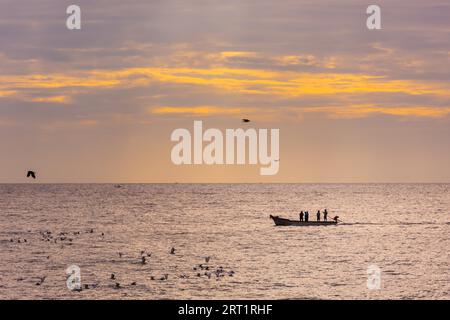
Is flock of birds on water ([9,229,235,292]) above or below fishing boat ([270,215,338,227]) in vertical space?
below

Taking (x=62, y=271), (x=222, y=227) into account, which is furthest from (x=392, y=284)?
(x=222, y=227)

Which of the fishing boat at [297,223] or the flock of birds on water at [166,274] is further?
the fishing boat at [297,223]

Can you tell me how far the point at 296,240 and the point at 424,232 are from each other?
24919 mm

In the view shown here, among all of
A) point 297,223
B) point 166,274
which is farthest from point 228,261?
point 297,223

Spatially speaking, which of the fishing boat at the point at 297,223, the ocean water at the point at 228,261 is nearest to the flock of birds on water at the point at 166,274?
the ocean water at the point at 228,261

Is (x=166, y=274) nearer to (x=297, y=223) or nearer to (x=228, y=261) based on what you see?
(x=228, y=261)

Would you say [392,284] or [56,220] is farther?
[56,220]

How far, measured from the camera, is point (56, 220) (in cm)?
12350

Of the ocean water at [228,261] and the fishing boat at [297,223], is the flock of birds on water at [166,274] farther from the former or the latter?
the fishing boat at [297,223]

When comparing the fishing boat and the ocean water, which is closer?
the ocean water

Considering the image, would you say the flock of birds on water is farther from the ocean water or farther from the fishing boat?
the fishing boat

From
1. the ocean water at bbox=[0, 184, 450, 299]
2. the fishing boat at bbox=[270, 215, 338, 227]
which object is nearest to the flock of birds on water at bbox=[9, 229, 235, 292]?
the ocean water at bbox=[0, 184, 450, 299]

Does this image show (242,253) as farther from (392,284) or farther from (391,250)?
(392,284)

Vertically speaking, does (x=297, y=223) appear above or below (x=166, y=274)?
above
